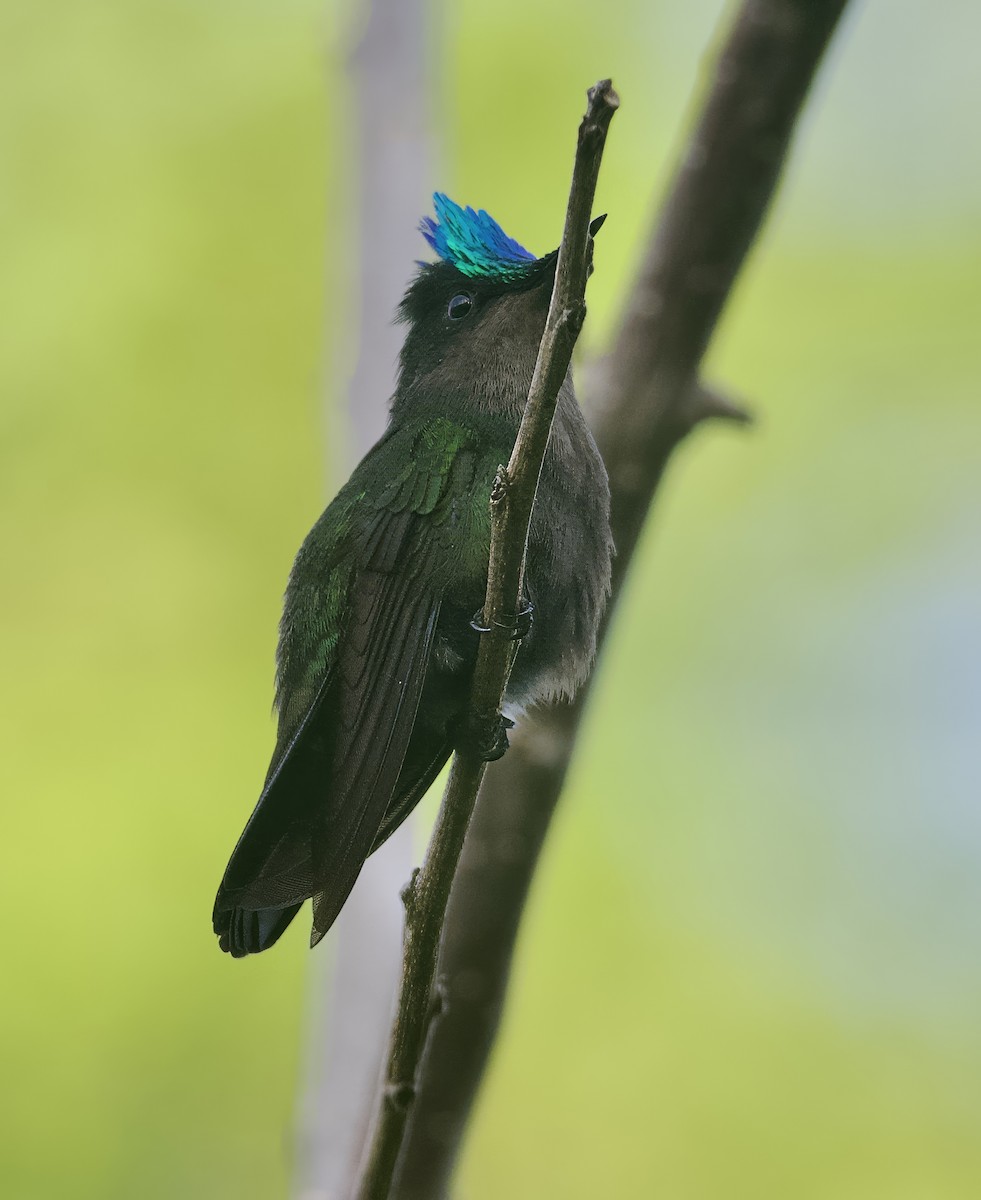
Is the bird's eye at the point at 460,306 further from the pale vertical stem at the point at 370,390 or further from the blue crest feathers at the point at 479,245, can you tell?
the pale vertical stem at the point at 370,390

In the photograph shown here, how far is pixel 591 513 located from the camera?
2.93 meters

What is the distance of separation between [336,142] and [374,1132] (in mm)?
4974

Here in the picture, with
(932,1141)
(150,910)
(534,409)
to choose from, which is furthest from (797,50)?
(932,1141)

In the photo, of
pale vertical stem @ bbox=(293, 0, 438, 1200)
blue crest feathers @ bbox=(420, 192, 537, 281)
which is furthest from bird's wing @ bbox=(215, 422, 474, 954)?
pale vertical stem @ bbox=(293, 0, 438, 1200)

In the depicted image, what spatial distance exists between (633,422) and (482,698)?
1.19 metres

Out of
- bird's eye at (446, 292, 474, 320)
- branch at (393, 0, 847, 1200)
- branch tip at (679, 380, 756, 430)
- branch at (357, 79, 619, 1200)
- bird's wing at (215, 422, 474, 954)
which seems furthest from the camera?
bird's eye at (446, 292, 474, 320)

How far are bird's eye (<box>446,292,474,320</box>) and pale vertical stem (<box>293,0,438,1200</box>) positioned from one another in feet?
1.40

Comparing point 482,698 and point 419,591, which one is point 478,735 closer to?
point 482,698

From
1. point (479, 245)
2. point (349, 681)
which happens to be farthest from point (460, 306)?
point (349, 681)

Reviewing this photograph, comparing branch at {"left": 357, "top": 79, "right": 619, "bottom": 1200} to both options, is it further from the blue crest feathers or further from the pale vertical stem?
the pale vertical stem

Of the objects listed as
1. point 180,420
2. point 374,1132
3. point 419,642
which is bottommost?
point 374,1132

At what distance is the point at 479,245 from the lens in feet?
9.71

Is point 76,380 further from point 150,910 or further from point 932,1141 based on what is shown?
point 932,1141

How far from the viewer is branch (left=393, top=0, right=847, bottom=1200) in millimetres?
2760
